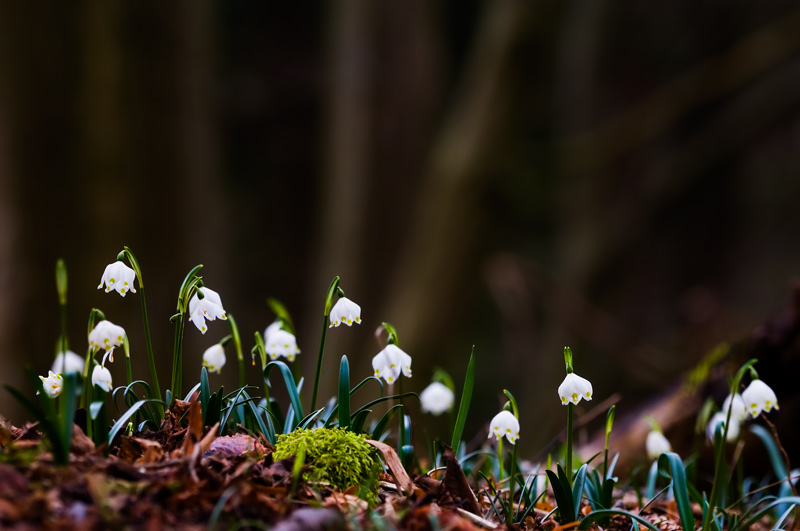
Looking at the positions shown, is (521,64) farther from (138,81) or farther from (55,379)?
(55,379)

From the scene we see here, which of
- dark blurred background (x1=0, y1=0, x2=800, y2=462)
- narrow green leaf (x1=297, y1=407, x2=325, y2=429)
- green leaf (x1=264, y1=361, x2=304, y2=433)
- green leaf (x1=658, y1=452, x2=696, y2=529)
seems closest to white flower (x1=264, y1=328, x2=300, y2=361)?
green leaf (x1=264, y1=361, x2=304, y2=433)

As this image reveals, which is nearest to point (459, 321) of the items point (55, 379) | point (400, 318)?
point (400, 318)

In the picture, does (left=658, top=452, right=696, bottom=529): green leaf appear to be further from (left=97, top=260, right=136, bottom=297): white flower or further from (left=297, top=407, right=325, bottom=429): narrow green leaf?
(left=97, top=260, right=136, bottom=297): white flower

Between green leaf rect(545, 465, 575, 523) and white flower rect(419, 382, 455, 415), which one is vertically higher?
green leaf rect(545, 465, 575, 523)

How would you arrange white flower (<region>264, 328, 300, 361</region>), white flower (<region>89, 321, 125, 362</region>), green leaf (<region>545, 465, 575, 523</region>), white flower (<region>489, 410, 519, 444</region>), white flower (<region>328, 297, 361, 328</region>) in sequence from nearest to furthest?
1. white flower (<region>89, 321, 125, 362</region>)
2. green leaf (<region>545, 465, 575, 523</region>)
3. white flower (<region>489, 410, 519, 444</region>)
4. white flower (<region>328, 297, 361, 328</region>)
5. white flower (<region>264, 328, 300, 361</region>)

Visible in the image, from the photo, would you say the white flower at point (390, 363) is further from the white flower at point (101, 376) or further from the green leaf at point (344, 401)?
the white flower at point (101, 376)

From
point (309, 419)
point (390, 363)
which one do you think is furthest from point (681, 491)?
point (309, 419)
